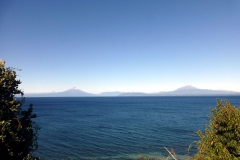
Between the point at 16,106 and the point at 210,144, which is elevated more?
the point at 16,106

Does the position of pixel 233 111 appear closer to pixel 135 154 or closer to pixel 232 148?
pixel 232 148

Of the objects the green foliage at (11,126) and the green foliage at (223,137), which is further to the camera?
the green foliage at (11,126)

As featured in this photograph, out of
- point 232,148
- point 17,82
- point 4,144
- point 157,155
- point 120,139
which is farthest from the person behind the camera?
point 120,139

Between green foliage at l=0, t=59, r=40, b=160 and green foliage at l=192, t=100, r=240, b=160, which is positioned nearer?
green foliage at l=192, t=100, r=240, b=160

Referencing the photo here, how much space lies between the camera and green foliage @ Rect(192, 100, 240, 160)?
1120cm

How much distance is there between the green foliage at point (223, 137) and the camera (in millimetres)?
11195

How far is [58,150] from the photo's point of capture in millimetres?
39312

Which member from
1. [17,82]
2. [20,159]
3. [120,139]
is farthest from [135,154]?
[17,82]

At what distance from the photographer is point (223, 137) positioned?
1204 centimetres

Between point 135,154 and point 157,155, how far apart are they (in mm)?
4137

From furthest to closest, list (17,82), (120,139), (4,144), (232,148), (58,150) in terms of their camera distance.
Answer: (120,139)
(58,150)
(17,82)
(4,144)
(232,148)

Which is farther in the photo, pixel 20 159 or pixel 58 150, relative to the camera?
pixel 58 150

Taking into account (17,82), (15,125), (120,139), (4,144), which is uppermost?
(17,82)

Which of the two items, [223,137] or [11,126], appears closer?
[223,137]
